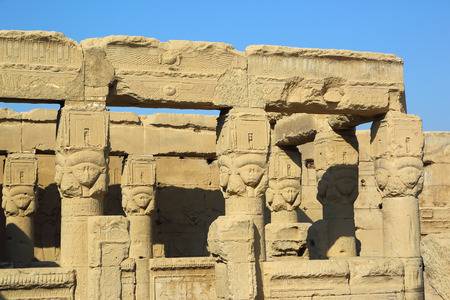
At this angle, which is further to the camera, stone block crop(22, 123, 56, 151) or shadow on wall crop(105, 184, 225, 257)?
shadow on wall crop(105, 184, 225, 257)

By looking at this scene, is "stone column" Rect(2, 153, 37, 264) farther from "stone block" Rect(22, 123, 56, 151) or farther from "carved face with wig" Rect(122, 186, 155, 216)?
"carved face with wig" Rect(122, 186, 155, 216)

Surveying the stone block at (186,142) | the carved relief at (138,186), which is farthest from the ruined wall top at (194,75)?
the stone block at (186,142)

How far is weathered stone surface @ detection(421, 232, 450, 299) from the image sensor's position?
6652mm

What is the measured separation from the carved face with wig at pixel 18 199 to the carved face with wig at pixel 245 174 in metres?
5.13

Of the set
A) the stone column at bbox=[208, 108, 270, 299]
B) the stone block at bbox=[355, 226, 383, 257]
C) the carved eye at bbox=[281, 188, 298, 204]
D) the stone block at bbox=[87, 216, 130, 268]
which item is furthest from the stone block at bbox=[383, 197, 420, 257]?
the stone block at bbox=[355, 226, 383, 257]

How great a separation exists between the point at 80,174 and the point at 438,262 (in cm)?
525

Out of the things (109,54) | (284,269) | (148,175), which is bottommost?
(284,269)

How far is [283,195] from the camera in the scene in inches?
595

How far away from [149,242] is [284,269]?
15.8 feet

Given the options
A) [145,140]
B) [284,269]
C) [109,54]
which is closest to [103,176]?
[109,54]

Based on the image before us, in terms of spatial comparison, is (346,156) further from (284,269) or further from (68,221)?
(68,221)

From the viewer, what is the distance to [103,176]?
34.9ft

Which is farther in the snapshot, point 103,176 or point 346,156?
point 346,156

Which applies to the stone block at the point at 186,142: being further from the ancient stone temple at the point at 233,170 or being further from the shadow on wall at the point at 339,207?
the shadow on wall at the point at 339,207
